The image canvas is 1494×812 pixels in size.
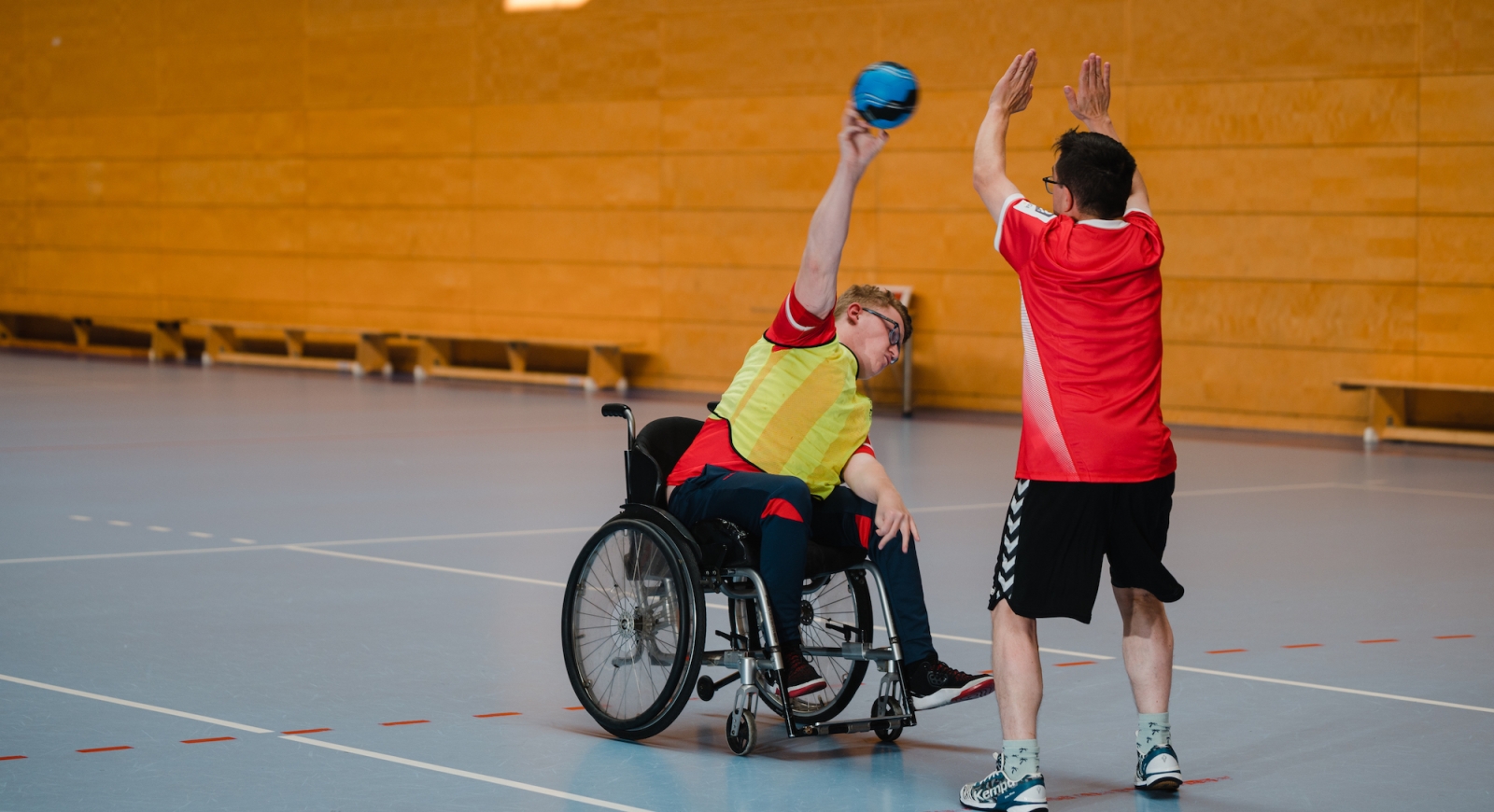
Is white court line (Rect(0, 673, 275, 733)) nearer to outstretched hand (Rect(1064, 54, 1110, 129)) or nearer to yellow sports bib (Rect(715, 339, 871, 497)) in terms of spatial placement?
yellow sports bib (Rect(715, 339, 871, 497))

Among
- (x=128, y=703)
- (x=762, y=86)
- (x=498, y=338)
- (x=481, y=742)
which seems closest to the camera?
(x=481, y=742)

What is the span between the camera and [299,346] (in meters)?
18.8

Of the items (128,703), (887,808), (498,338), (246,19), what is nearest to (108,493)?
(128,703)

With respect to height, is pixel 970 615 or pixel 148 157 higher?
pixel 148 157

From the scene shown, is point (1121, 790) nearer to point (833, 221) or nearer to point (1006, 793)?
point (1006, 793)

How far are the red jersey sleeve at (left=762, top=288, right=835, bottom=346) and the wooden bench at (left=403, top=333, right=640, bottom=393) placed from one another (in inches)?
460

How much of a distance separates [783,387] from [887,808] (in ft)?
3.61

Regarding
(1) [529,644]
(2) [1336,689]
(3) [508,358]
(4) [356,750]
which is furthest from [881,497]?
(3) [508,358]

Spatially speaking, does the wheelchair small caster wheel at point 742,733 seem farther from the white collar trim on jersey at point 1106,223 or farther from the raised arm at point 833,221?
the white collar trim on jersey at point 1106,223

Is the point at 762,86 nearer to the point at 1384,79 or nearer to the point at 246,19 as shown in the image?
the point at 1384,79

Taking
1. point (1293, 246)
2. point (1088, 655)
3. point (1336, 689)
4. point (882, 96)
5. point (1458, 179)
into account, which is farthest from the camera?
point (1293, 246)

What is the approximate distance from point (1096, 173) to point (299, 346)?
51.9 ft

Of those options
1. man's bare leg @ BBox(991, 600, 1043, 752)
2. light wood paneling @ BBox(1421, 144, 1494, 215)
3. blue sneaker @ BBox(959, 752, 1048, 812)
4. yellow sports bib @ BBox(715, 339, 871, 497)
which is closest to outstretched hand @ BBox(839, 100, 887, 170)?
yellow sports bib @ BBox(715, 339, 871, 497)

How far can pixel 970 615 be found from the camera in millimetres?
6172
